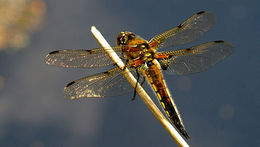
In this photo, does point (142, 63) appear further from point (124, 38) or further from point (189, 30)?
point (189, 30)

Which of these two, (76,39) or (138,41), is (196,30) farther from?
(76,39)

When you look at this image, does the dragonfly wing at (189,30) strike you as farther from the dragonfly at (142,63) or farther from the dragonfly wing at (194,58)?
the dragonfly wing at (194,58)

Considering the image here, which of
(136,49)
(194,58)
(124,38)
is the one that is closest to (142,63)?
(136,49)

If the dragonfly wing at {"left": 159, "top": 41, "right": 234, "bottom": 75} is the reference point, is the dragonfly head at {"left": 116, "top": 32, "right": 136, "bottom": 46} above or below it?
above

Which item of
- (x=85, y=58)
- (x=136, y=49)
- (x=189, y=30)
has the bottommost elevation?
(x=189, y=30)

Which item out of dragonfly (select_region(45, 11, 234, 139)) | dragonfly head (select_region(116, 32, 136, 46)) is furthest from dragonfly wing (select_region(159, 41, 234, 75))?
dragonfly head (select_region(116, 32, 136, 46))

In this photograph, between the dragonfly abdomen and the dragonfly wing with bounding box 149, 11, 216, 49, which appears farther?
the dragonfly wing with bounding box 149, 11, 216, 49

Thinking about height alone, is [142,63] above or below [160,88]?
above

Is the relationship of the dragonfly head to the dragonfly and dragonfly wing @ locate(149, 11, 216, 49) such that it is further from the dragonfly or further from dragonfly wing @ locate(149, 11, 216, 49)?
dragonfly wing @ locate(149, 11, 216, 49)

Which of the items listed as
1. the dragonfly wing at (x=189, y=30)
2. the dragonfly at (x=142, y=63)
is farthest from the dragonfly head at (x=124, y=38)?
the dragonfly wing at (x=189, y=30)
